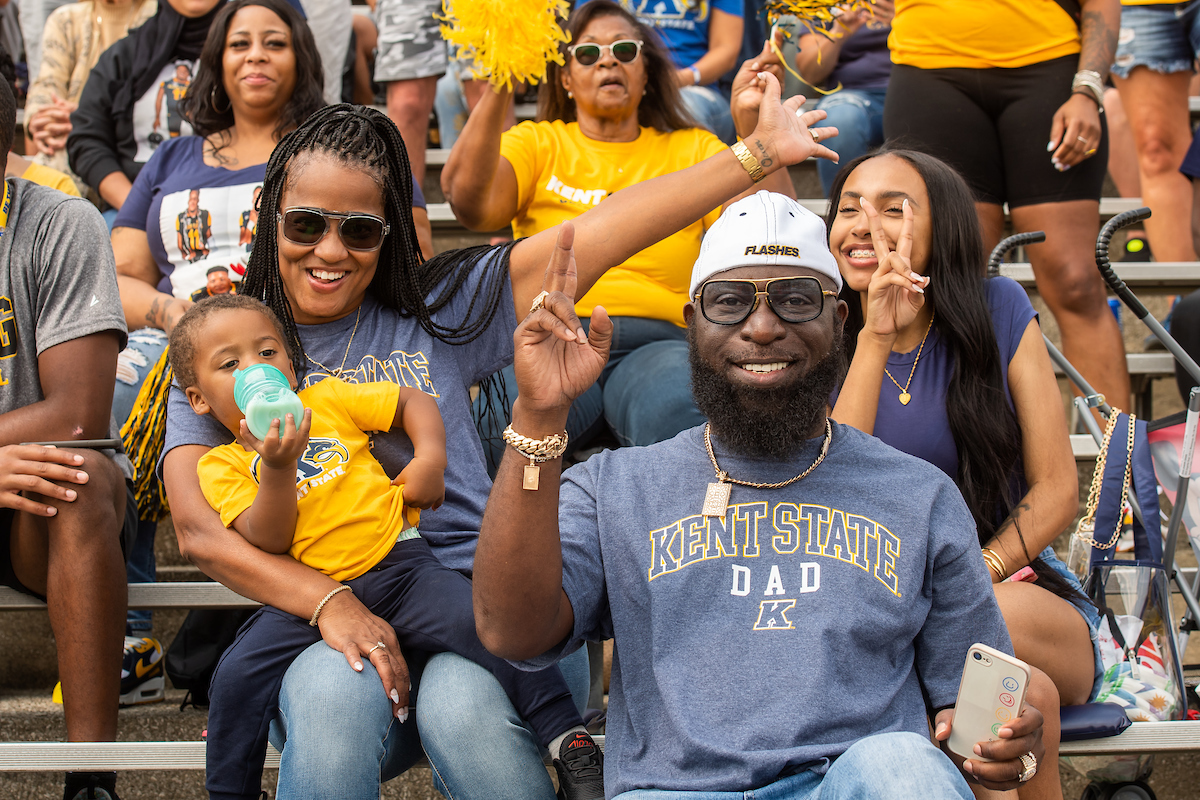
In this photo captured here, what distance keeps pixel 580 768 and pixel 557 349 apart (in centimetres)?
82

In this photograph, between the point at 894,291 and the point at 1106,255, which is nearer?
the point at 894,291

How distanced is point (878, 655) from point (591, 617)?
1.59 feet

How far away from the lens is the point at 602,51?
11.9 ft

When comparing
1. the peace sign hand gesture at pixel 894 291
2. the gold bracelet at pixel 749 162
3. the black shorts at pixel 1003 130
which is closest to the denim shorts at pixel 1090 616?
the peace sign hand gesture at pixel 894 291

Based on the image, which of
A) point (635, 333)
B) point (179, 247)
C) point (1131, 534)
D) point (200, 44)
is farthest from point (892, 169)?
point (200, 44)

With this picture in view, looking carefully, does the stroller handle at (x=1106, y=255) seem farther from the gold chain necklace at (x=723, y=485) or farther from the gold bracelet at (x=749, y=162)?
the gold chain necklace at (x=723, y=485)

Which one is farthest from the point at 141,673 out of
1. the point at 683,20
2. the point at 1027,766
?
the point at 683,20

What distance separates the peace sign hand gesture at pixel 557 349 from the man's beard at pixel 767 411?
0.30 m

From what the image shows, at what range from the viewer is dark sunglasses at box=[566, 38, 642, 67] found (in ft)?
11.8

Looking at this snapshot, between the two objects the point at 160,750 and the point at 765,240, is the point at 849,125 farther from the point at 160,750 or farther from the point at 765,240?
the point at 160,750

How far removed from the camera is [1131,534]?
3.03 m

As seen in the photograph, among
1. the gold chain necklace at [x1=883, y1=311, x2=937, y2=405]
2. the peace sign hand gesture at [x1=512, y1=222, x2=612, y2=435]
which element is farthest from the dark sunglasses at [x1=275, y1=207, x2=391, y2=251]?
the gold chain necklace at [x1=883, y1=311, x2=937, y2=405]

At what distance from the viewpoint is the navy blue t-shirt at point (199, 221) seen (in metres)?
3.46

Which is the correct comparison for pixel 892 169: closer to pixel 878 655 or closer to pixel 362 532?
pixel 878 655
